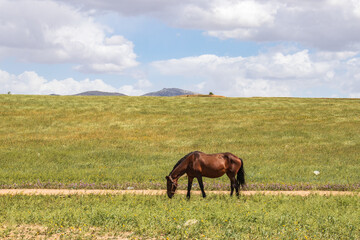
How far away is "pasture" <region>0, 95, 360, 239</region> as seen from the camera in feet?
34.9

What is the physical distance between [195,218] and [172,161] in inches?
553

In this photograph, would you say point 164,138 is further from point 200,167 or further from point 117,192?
point 200,167

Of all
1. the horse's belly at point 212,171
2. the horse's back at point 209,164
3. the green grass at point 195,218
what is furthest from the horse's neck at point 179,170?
the green grass at point 195,218

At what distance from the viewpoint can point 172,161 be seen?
82.1 feet

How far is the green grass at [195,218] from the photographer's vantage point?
32.6 ft

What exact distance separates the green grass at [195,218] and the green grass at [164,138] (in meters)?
5.06

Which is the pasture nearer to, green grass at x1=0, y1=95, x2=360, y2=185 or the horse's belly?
green grass at x1=0, y1=95, x2=360, y2=185

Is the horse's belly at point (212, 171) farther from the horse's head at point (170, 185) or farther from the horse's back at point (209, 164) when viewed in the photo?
the horse's head at point (170, 185)

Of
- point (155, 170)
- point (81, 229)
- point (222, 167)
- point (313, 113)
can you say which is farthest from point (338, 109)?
point (81, 229)

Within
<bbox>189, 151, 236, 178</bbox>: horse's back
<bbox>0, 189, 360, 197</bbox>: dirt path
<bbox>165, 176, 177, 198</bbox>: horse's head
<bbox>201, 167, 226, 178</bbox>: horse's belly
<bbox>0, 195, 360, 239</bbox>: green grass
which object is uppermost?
Result: <bbox>189, 151, 236, 178</bbox>: horse's back

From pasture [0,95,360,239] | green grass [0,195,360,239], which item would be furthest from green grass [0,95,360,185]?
green grass [0,195,360,239]

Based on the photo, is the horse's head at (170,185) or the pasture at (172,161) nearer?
the pasture at (172,161)

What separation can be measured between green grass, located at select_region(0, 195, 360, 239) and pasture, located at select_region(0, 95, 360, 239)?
0.04 metres

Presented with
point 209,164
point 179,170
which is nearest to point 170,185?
point 179,170
